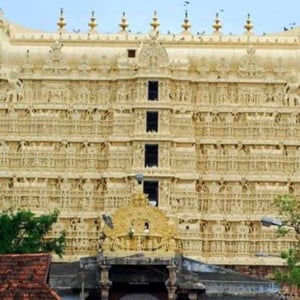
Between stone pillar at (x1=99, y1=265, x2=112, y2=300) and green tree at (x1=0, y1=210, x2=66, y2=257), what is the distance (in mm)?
6916

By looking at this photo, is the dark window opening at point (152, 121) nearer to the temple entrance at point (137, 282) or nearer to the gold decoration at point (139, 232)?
the gold decoration at point (139, 232)

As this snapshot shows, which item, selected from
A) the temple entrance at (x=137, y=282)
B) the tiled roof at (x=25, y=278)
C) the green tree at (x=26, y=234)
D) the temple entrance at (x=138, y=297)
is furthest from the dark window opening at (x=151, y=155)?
the tiled roof at (x=25, y=278)

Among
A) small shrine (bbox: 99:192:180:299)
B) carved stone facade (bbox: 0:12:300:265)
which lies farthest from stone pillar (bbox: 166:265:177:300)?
carved stone facade (bbox: 0:12:300:265)

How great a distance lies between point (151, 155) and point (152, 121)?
214cm

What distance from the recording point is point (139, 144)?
75188mm

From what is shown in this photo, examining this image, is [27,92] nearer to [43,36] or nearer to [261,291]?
[43,36]

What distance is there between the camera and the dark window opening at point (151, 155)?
75.6 metres

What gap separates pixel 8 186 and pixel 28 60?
331 inches

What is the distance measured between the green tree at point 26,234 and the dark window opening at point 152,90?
1129 cm

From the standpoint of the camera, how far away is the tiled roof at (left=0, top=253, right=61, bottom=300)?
94.5 ft

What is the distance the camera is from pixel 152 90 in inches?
3022

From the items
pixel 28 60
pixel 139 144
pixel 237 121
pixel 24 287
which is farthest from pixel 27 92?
pixel 24 287

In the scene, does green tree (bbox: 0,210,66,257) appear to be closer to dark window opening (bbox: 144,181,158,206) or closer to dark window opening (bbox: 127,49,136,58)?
dark window opening (bbox: 144,181,158,206)

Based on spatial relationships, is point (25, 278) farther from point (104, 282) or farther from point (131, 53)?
point (131, 53)
